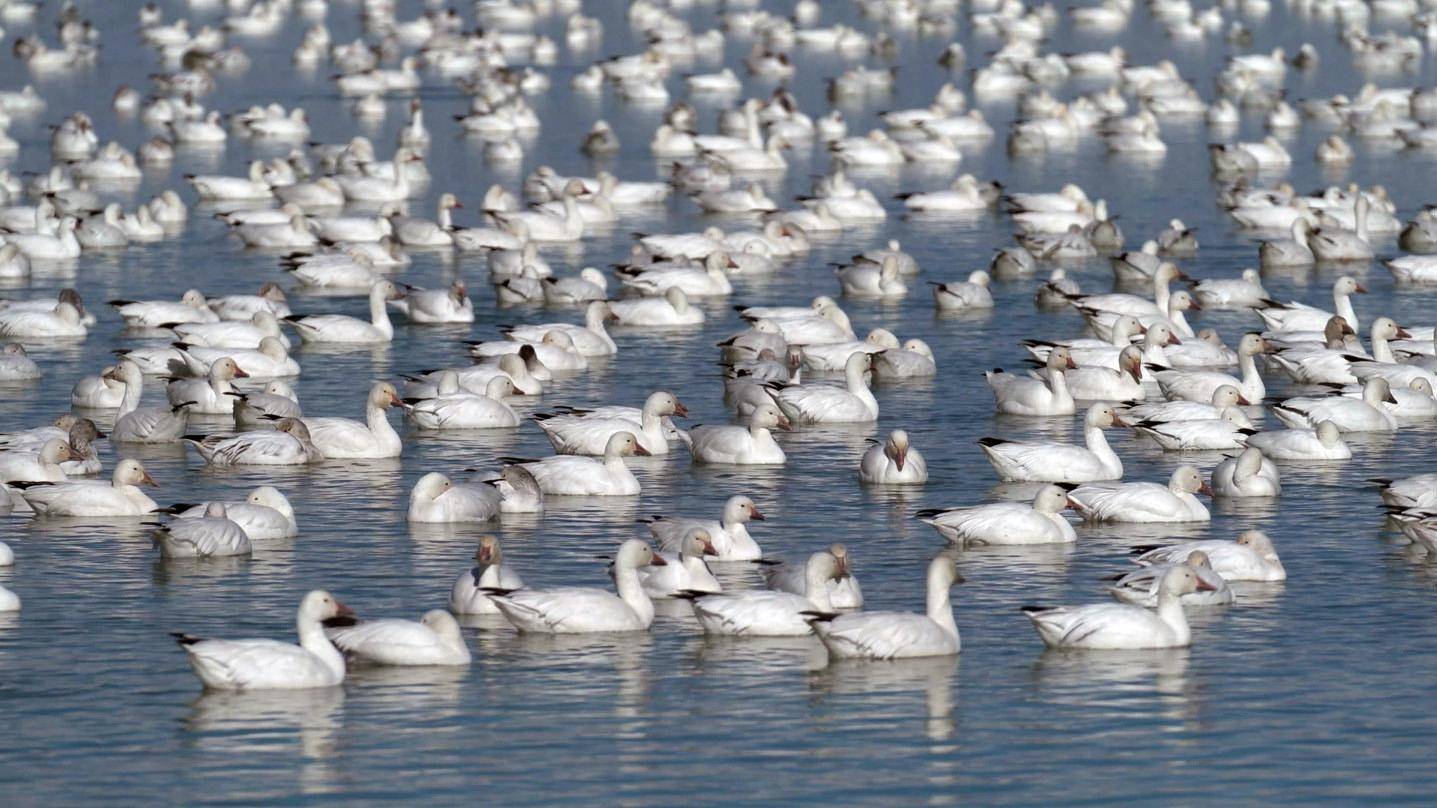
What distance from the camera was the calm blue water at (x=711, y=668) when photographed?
634 inches

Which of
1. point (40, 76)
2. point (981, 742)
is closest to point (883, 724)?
point (981, 742)

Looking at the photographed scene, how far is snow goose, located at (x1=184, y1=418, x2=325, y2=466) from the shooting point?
85.4 ft

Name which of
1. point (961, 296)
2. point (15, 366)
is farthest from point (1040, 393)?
point (15, 366)

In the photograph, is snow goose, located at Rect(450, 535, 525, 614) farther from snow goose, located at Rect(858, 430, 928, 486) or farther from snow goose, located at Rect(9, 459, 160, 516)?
snow goose, located at Rect(858, 430, 928, 486)

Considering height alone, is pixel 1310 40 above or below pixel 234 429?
below

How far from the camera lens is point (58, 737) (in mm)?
16844

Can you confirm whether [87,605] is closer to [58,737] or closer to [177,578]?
[177,578]

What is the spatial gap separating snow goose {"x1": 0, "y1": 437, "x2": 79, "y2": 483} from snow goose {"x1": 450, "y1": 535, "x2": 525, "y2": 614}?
560 cm

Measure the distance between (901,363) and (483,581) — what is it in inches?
499

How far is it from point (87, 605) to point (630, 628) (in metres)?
4.10

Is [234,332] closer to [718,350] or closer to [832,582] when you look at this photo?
[718,350]

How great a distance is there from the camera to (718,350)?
111 feet

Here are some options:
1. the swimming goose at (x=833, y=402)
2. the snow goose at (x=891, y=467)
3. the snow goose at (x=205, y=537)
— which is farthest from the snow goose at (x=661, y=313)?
the snow goose at (x=205, y=537)

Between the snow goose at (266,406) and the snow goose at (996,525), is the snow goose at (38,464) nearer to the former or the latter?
the snow goose at (266,406)
